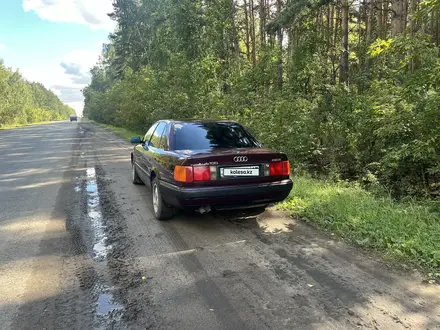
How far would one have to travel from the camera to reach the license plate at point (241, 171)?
462cm

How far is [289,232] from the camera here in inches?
188

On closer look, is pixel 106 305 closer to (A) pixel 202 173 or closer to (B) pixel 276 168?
(A) pixel 202 173

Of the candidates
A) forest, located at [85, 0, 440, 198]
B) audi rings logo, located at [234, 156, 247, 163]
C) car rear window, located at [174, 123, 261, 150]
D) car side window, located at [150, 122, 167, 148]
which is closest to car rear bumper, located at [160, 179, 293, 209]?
audi rings logo, located at [234, 156, 247, 163]

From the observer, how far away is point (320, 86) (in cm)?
1275

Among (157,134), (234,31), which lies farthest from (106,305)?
(234,31)

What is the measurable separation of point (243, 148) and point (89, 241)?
2549mm

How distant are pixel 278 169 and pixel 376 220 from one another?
4.90 ft

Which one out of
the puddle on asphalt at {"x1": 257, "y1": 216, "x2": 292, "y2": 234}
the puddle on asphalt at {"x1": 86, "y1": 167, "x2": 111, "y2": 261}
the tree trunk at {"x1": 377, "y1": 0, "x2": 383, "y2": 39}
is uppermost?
the tree trunk at {"x1": 377, "y1": 0, "x2": 383, "y2": 39}

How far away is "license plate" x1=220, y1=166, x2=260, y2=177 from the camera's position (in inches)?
182

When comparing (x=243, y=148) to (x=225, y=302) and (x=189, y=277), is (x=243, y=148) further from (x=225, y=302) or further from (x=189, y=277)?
(x=225, y=302)

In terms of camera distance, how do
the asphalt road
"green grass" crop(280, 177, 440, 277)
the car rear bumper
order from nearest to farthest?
1. the asphalt road
2. "green grass" crop(280, 177, 440, 277)
3. the car rear bumper

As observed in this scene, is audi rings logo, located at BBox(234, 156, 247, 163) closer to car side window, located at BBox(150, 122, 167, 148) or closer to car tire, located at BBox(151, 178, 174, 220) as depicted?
car tire, located at BBox(151, 178, 174, 220)

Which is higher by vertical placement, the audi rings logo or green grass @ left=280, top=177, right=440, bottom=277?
the audi rings logo

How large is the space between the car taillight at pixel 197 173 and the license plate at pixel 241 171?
5.3 inches
